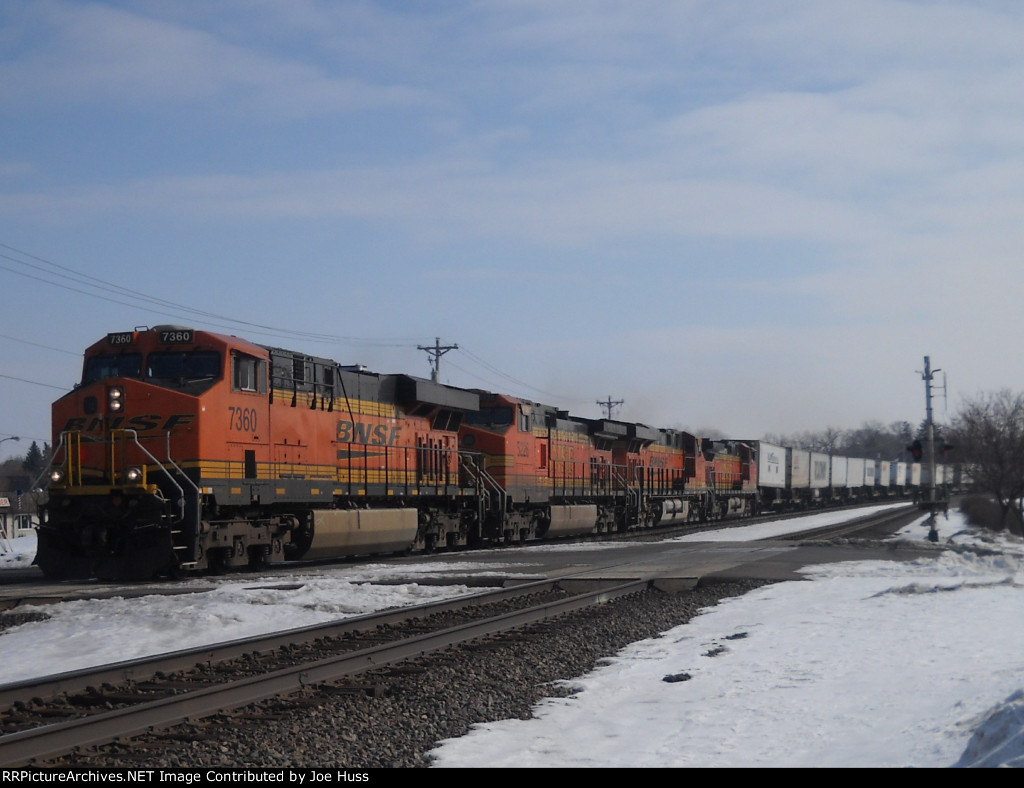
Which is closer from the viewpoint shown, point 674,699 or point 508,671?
point 674,699

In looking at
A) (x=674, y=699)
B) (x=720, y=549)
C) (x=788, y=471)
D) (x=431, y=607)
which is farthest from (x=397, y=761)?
(x=788, y=471)

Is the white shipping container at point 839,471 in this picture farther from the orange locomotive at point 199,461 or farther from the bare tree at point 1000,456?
the orange locomotive at point 199,461

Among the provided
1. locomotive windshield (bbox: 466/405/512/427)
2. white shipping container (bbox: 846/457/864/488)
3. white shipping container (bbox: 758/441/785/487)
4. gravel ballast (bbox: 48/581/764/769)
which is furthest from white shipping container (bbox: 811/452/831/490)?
gravel ballast (bbox: 48/581/764/769)

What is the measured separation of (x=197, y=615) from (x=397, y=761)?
653 centimetres

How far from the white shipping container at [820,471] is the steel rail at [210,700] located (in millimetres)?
59112

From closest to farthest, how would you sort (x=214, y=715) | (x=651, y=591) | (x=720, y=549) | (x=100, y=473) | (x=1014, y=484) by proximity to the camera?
(x=214, y=715) → (x=651, y=591) → (x=100, y=473) → (x=720, y=549) → (x=1014, y=484)

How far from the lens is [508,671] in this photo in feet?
28.1

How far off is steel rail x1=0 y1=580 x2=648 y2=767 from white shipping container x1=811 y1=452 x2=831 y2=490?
59.1 metres

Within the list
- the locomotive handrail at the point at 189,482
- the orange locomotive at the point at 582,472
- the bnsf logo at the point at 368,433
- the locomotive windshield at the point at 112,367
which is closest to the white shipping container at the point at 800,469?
the orange locomotive at the point at 582,472

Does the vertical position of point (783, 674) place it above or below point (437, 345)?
below

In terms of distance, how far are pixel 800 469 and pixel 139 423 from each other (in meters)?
53.2

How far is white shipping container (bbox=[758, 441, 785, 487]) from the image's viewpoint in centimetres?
5575

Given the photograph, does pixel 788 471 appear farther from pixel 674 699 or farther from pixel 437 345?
pixel 674 699

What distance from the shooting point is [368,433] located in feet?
70.8
